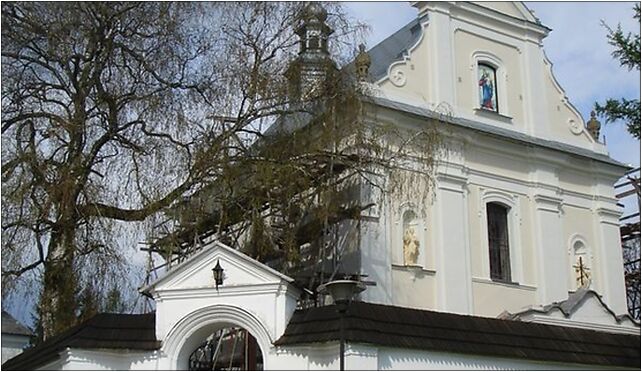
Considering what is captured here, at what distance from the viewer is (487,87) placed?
24062 millimetres

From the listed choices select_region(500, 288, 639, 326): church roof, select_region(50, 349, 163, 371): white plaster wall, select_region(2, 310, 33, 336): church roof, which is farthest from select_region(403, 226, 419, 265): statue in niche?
select_region(50, 349, 163, 371): white plaster wall

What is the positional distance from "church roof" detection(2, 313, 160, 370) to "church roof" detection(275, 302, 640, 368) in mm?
1900

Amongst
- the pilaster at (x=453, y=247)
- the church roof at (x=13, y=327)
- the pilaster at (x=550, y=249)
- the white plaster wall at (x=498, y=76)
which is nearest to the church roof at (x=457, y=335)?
the church roof at (x=13, y=327)

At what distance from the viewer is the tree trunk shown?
15000 millimetres

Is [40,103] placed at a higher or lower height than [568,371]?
higher

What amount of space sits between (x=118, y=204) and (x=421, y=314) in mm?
5740

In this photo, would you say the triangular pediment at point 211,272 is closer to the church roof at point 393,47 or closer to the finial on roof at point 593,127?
the church roof at point 393,47

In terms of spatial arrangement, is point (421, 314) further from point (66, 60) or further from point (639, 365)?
point (66, 60)

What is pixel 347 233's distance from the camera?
20.0 m

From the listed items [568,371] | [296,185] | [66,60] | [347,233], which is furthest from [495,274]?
[66,60]

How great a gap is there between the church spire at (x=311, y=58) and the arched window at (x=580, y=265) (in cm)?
1046

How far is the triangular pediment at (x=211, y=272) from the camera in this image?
40.3 ft

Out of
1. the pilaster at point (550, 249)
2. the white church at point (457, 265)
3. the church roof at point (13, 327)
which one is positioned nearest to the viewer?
the white church at point (457, 265)

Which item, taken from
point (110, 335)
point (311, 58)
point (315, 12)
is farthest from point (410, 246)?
point (110, 335)
